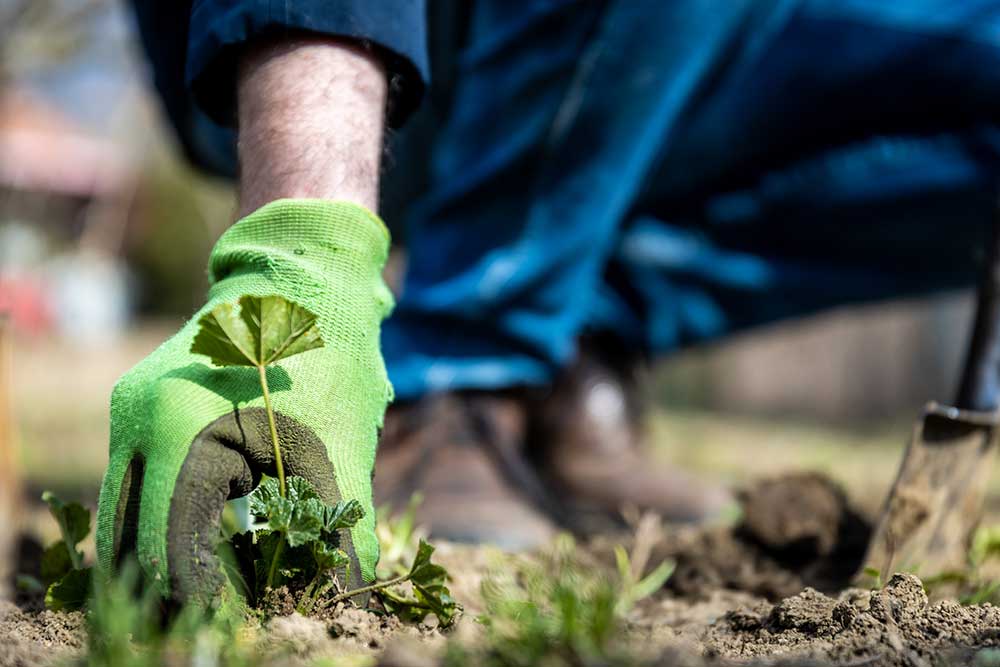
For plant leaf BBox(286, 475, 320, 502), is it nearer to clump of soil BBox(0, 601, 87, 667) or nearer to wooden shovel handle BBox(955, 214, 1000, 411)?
clump of soil BBox(0, 601, 87, 667)

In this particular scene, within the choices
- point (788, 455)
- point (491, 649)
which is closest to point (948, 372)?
point (788, 455)

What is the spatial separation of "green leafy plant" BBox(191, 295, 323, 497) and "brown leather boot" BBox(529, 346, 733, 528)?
1552 millimetres

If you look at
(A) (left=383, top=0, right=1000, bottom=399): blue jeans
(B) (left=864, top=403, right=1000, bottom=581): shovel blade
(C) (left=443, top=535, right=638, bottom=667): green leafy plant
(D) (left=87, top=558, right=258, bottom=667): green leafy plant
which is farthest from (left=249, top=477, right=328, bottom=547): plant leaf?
(A) (left=383, top=0, right=1000, bottom=399): blue jeans

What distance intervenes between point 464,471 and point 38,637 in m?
1.26

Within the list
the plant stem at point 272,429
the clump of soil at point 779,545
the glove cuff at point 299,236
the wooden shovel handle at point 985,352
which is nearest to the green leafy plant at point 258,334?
the plant stem at point 272,429

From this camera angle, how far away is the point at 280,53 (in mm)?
1265

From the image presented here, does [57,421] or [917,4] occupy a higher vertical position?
[917,4]

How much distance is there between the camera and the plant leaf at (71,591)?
3.86ft

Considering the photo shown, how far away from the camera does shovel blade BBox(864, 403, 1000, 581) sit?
1.60m

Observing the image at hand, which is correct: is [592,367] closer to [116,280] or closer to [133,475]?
[133,475]

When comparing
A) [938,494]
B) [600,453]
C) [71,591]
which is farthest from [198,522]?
[600,453]

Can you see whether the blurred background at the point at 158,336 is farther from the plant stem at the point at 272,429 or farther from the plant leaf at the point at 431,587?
the plant leaf at the point at 431,587

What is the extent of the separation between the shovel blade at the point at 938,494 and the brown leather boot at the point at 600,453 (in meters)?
0.90

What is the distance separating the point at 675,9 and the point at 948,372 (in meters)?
7.01
